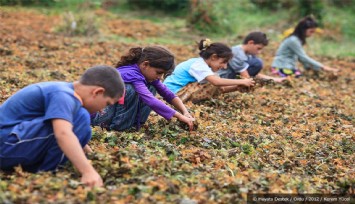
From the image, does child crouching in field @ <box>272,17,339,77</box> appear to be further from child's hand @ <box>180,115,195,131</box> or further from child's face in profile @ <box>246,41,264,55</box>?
child's hand @ <box>180,115,195,131</box>

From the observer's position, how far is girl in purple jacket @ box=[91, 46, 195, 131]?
505 centimetres

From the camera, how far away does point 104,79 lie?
11.8 ft

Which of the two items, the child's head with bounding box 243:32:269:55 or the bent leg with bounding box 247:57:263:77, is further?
the bent leg with bounding box 247:57:263:77

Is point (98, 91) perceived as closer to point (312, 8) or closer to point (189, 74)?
point (189, 74)

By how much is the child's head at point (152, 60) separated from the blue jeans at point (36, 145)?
1561 millimetres

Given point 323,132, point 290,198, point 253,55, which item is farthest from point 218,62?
point 290,198

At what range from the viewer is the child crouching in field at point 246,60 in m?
8.25

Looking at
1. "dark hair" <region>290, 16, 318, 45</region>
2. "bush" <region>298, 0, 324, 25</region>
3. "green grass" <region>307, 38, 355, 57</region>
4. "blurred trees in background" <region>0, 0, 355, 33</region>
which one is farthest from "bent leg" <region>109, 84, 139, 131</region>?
"bush" <region>298, 0, 324, 25</region>

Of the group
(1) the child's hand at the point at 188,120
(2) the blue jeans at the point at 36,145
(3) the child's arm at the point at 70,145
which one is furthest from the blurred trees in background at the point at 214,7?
(3) the child's arm at the point at 70,145

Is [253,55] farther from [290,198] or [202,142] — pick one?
[290,198]

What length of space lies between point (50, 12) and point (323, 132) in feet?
38.1

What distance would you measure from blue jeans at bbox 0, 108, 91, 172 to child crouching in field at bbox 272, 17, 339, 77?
24.4 feet

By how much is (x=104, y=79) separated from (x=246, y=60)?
16.9 ft

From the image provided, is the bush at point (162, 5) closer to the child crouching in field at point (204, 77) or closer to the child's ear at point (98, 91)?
the child crouching in field at point (204, 77)
